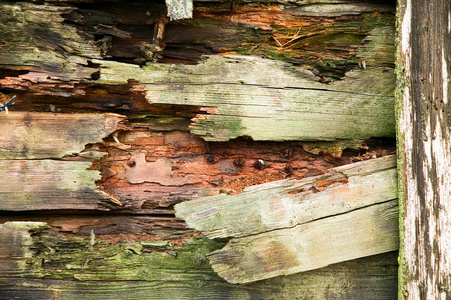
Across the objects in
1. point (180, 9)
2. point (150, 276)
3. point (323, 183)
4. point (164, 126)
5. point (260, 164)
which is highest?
point (180, 9)

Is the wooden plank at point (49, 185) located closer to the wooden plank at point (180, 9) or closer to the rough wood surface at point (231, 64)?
the rough wood surface at point (231, 64)

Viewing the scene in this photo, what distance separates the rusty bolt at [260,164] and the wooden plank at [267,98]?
17 cm

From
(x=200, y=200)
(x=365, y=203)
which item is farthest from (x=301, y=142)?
(x=200, y=200)

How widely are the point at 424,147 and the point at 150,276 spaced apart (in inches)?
70.9

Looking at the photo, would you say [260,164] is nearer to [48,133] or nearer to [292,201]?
[292,201]

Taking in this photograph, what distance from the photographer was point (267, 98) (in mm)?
2662

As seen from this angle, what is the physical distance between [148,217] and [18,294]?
91cm

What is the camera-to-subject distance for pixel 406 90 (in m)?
2.48

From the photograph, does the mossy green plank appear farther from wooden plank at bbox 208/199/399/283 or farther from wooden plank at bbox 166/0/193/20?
wooden plank at bbox 208/199/399/283

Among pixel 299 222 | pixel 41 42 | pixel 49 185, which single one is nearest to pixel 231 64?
pixel 299 222

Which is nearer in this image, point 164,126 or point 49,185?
point 49,185

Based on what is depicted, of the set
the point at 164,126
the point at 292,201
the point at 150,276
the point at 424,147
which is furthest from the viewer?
the point at 164,126

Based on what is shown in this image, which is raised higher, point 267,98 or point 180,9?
point 180,9

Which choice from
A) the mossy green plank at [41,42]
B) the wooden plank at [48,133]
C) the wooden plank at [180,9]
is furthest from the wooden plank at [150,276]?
the wooden plank at [180,9]
